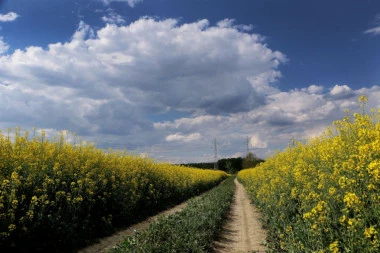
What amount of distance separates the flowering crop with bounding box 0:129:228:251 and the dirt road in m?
3.89

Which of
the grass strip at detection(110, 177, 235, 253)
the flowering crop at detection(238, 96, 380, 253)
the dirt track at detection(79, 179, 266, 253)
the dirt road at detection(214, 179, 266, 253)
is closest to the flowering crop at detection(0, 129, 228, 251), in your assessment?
the dirt track at detection(79, 179, 266, 253)

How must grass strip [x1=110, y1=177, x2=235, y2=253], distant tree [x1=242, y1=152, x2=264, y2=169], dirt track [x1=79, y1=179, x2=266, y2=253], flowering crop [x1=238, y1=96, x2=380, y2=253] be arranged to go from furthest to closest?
distant tree [x1=242, y1=152, x2=264, y2=169] < dirt track [x1=79, y1=179, x2=266, y2=253] < grass strip [x1=110, y1=177, x2=235, y2=253] < flowering crop [x1=238, y1=96, x2=380, y2=253]

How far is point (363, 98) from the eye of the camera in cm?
756

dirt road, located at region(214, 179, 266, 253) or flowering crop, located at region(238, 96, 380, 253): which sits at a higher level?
flowering crop, located at region(238, 96, 380, 253)

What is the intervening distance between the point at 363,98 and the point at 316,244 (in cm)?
364

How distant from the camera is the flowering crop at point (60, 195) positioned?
768 cm

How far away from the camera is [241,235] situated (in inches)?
438

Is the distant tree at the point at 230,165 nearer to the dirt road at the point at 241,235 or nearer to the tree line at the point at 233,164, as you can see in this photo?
the tree line at the point at 233,164

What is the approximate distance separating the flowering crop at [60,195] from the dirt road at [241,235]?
389 cm

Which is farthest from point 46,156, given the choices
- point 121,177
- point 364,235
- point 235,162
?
point 235,162

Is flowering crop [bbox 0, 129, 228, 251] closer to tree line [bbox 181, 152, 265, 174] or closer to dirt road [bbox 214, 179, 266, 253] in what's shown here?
dirt road [bbox 214, 179, 266, 253]

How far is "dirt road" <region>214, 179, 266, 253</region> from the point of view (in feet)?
30.7

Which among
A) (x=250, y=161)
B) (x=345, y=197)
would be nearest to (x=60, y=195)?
(x=345, y=197)

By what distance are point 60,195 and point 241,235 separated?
5.87 metres
